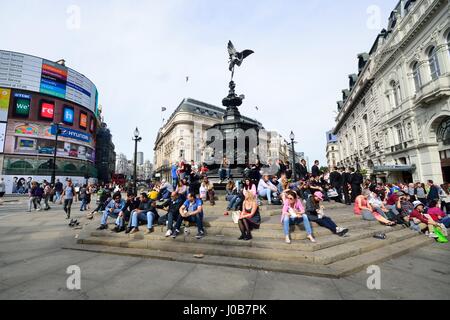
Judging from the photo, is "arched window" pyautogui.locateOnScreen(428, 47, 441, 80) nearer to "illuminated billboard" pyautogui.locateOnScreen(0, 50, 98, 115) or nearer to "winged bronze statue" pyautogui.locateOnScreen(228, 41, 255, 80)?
"winged bronze statue" pyautogui.locateOnScreen(228, 41, 255, 80)

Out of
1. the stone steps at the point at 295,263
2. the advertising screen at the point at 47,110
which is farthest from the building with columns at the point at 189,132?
the stone steps at the point at 295,263

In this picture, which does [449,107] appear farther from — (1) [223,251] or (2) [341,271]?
(1) [223,251]

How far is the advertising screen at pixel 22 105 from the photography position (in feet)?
117

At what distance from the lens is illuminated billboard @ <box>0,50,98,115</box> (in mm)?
35031

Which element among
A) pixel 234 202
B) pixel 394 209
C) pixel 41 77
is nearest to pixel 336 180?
pixel 394 209

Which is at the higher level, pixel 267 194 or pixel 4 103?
pixel 4 103

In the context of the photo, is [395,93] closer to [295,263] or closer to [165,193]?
[165,193]

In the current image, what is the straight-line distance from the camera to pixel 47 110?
3853 centimetres

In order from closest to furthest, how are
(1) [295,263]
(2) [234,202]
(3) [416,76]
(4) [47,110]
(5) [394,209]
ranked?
1. (1) [295,263]
2. (2) [234,202]
3. (5) [394,209]
4. (3) [416,76]
5. (4) [47,110]

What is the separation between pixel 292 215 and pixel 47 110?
49686mm

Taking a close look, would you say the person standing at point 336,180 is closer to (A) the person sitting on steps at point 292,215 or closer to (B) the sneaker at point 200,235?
→ (A) the person sitting on steps at point 292,215

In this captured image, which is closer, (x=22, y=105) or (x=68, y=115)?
(x=22, y=105)

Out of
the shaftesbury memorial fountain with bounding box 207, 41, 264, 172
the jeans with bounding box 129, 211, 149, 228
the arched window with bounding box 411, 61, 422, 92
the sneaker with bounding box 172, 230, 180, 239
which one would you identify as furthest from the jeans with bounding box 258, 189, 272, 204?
the arched window with bounding box 411, 61, 422, 92

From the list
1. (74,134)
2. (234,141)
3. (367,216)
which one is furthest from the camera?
(74,134)
